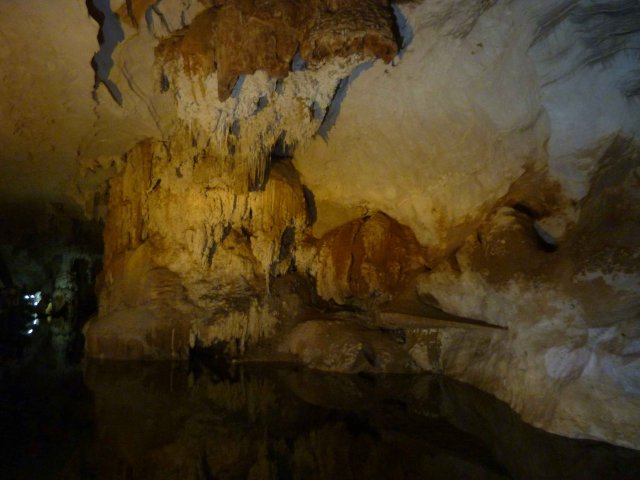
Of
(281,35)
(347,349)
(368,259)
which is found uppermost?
(281,35)

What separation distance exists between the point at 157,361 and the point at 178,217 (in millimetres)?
2099

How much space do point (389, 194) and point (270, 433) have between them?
4.49 metres

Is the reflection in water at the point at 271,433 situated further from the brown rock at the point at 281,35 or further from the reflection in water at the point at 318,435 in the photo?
the brown rock at the point at 281,35

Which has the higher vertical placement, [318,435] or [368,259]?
[368,259]

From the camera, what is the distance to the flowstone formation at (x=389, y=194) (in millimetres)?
4477

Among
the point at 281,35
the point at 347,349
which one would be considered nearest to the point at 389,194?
the point at 347,349

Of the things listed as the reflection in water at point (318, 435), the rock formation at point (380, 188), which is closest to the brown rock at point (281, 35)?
the rock formation at point (380, 188)

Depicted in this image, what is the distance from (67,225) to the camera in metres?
11.8

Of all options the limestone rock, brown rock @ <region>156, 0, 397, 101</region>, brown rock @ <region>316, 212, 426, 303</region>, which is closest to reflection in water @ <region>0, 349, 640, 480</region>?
the limestone rock

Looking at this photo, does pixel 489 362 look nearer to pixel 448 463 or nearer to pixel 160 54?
pixel 448 463

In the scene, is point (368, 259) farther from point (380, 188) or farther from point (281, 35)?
point (281, 35)

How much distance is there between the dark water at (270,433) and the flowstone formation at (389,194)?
58 centimetres

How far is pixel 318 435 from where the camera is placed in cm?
419

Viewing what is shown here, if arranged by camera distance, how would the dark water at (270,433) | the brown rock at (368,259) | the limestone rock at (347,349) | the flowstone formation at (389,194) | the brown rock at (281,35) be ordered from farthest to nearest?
1. the brown rock at (368,259)
2. the limestone rock at (347,349)
3. the brown rock at (281,35)
4. the flowstone formation at (389,194)
5. the dark water at (270,433)
